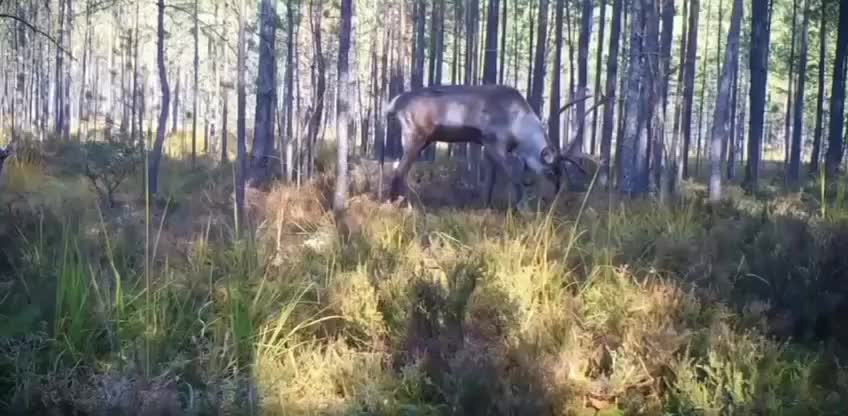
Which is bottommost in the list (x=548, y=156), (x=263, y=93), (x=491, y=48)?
(x=548, y=156)

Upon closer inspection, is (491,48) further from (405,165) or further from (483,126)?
(405,165)

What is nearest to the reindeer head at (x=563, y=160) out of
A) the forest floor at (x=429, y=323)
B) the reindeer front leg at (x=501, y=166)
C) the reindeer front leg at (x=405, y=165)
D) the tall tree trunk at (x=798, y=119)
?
the reindeer front leg at (x=501, y=166)

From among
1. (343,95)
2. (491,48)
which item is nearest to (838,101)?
(491,48)

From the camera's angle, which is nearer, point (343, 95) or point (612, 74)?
point (343, 95)

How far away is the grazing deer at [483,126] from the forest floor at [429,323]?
3043mm

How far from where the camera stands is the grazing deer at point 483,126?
999 cm

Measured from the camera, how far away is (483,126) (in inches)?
400

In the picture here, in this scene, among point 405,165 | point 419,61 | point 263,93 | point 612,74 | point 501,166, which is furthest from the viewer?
point 419,61

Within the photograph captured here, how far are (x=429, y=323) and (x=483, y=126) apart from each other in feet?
17.8

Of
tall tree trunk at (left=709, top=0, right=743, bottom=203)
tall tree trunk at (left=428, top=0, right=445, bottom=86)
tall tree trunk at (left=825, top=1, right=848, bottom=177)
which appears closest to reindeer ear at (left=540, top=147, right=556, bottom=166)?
tall tree trunk at (left=709, top=0, right=743, bottom=203)

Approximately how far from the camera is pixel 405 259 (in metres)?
6.02

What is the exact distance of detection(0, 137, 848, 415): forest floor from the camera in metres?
4.20

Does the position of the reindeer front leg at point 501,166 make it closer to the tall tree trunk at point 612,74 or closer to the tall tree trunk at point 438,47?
the tall tree trunk at point 612,74

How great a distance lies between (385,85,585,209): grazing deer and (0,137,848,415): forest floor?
9.98 feet
